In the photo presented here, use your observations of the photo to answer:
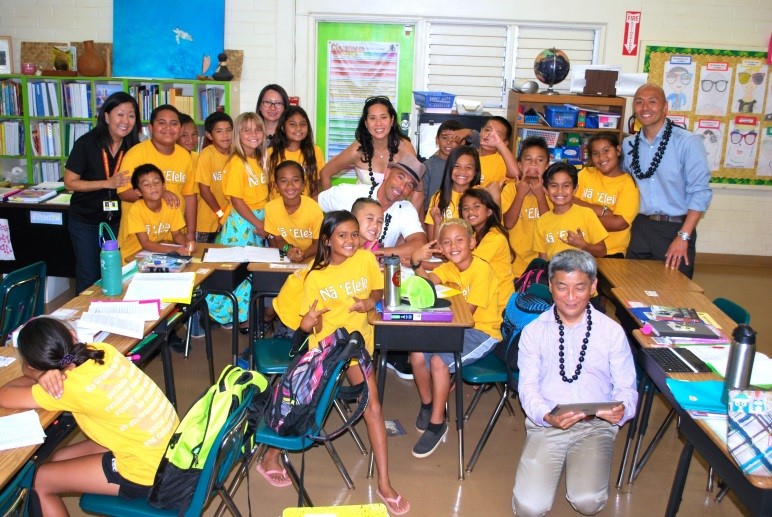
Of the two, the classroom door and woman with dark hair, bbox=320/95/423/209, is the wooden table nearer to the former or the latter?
woman with dark hair, bbox=320/95/423/209

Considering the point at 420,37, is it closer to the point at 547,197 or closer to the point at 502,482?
the point at 547,197

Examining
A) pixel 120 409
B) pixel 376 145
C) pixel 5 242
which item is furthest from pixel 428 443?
pixel 5 242

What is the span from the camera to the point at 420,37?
22.7ft

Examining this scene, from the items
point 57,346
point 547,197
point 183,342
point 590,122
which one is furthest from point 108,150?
point 590,122

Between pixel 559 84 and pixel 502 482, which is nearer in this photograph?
pixel 502 482

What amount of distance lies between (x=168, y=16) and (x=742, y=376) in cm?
605

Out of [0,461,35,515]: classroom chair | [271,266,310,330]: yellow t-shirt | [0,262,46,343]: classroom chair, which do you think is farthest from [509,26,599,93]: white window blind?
[0,461,35,515]: classroom chair

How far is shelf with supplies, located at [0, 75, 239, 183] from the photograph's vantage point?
665 centimetres

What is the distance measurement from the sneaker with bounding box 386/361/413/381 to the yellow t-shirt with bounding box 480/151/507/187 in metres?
1.41

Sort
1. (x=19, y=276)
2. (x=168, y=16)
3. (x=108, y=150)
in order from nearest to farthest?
(x=19, y=276), (x=108, y=150), (x=168, y=16)

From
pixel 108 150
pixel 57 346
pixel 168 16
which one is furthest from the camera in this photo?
pixel 168 16

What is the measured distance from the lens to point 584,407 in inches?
107

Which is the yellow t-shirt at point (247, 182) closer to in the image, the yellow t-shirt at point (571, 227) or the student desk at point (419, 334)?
the student desk at point (419, 334)

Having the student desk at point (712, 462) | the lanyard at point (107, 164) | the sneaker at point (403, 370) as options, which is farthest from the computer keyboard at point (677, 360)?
the lanyard at point (107, 164)
